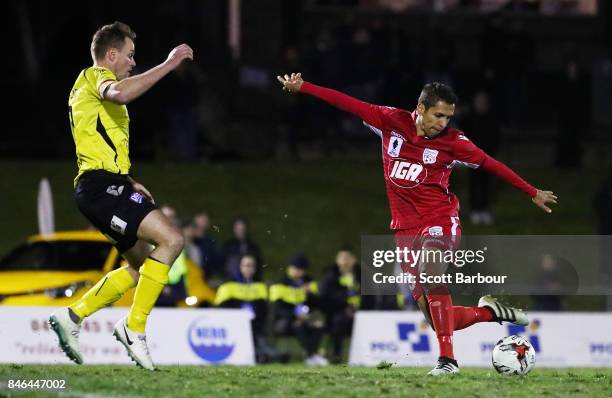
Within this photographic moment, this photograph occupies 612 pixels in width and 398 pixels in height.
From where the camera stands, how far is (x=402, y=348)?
1580cm

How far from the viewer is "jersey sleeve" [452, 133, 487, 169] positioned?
10.2m

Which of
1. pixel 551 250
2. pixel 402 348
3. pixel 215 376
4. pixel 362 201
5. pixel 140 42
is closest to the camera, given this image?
pixel 215 376

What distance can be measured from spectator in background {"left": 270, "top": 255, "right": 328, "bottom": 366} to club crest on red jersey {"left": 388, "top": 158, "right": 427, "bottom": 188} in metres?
6.20

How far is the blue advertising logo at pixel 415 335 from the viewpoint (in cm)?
1577

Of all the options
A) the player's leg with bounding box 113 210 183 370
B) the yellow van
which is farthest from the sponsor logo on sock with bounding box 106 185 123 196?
the yellow van

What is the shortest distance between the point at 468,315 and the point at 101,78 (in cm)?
331

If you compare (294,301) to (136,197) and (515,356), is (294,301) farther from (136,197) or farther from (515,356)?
(136,197)

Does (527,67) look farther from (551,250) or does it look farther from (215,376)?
(215,376)

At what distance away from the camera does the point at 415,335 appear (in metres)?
15.8

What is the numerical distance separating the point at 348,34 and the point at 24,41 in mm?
7412

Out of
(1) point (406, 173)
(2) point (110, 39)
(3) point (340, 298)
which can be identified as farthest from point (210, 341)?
(2) point (110, 39)

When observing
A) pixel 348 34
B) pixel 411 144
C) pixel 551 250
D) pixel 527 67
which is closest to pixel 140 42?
pixel 348 34

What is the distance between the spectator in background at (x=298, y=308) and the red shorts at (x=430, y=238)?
6.07 metres

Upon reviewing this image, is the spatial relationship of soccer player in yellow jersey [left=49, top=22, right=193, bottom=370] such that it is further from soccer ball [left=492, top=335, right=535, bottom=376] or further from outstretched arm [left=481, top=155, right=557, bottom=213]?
soccer ball [left=492, top=335, right=535, bottom=376]
